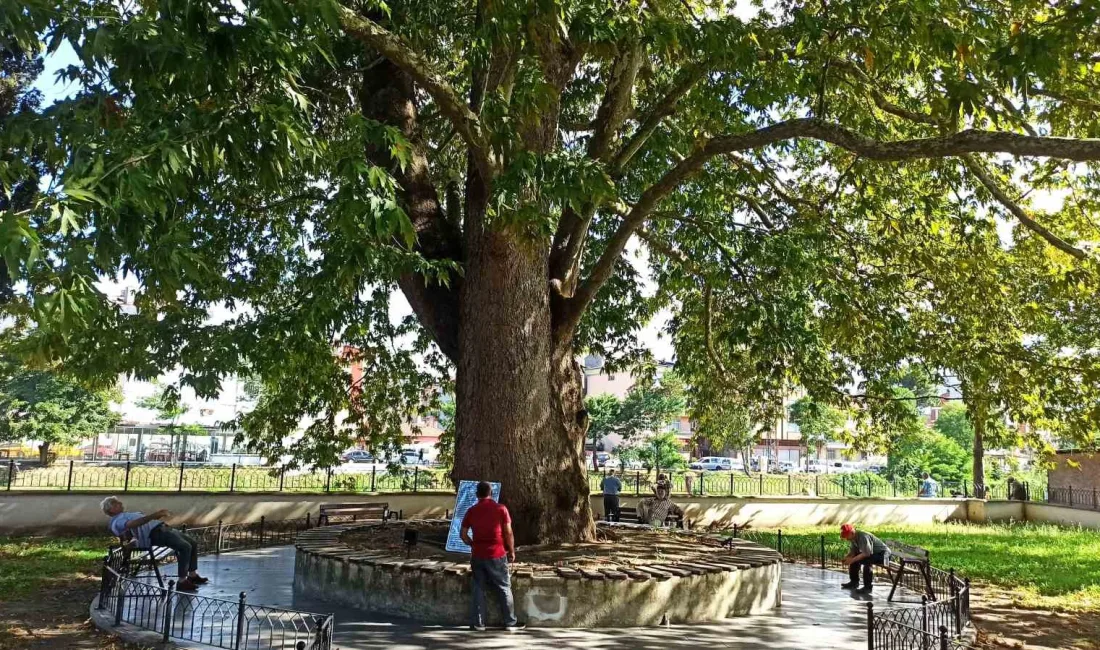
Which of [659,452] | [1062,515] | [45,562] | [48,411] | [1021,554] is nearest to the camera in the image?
[45,562]

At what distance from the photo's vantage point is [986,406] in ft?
37.8

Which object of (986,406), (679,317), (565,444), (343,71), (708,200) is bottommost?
(565,444)

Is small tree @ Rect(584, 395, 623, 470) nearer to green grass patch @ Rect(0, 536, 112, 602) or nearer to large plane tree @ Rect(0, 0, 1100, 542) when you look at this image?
large plane tree @ Rect(0, 0, 1100, 542)

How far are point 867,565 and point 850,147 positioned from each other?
20.3 ft

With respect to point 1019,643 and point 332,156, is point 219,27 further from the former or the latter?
point 1019,643

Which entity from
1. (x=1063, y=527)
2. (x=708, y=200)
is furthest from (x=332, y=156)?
(x=1063, y=527)

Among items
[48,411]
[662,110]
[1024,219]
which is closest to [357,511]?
[662,110]

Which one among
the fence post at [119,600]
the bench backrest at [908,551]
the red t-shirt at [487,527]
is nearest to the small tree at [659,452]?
the bench backrest at [908,551]

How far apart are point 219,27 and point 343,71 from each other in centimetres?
645

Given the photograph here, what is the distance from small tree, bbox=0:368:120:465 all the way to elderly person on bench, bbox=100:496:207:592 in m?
23.1

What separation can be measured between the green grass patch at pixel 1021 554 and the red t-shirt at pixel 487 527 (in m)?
8.47

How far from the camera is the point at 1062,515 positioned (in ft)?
79.4

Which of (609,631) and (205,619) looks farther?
(609,631)

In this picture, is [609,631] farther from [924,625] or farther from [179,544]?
[179,544]
